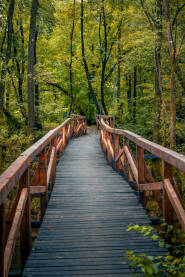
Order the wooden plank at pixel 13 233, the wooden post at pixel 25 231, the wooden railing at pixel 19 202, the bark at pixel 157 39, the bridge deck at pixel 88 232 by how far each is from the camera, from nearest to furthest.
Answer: the wooden railing at pixel 19 202 → the wooden plank at pixel 13 233 → the bridge deck at pixel 88 232 → the wooden post at pixel 25 231 → the bark at pixel 157 39

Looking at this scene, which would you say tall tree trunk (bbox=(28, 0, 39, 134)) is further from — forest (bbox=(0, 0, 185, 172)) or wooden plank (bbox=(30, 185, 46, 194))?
wooden plank (bbox=(30, 185, 46, 194))

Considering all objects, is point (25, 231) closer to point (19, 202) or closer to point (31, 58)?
point (19, 202)

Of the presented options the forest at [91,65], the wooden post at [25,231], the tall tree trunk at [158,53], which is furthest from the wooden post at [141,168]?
the tall tree trunk at [158,53]

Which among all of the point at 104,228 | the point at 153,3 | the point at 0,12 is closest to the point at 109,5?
the point at 153,3

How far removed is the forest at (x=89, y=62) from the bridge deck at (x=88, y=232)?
459 cm

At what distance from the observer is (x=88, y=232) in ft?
12.4

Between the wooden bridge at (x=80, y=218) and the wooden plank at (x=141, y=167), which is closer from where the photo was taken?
the wooden bridge at (x=80, y=218)

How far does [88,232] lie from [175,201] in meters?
1.31

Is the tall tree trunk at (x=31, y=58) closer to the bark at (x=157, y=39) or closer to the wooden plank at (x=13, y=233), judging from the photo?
the bark at (x=157, y=39)

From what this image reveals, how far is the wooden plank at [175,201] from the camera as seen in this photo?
279 centimetres

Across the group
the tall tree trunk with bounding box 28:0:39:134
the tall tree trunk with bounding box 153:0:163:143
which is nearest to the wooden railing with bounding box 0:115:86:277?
the tall tree trunk with bounding box 28:0:39:134

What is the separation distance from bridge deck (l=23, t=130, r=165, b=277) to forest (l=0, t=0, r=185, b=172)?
459cm

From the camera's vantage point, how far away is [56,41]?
2508 centimetres

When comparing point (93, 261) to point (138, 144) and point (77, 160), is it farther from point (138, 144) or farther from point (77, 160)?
point (77, 160)
